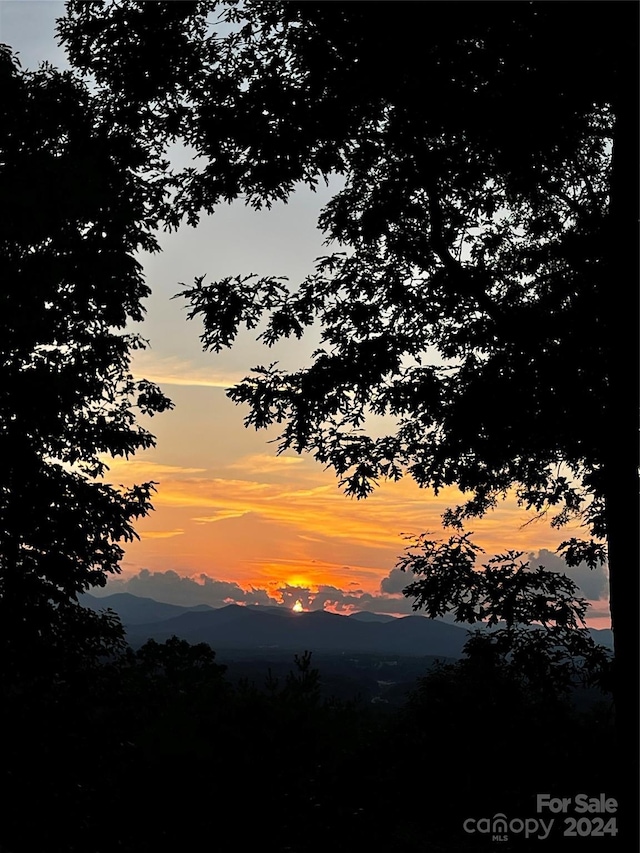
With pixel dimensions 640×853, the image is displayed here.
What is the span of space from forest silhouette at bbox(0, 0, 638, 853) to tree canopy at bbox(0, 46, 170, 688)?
0.31 feet

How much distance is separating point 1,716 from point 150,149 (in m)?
10.2

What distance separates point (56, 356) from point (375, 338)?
27.9ft

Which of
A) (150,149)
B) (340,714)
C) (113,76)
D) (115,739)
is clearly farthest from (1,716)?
(113,76)

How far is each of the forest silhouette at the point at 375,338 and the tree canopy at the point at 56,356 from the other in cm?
10

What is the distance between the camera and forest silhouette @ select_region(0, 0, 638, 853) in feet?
30.7

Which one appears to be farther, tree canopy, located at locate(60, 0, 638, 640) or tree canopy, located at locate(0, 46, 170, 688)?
tree canopy, located at locate(0, 46, 170, 688)

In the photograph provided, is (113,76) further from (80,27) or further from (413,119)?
(413,119)

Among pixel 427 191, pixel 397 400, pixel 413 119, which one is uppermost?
pixel 413 119

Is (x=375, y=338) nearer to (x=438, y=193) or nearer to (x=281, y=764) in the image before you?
(x=438, y=193)

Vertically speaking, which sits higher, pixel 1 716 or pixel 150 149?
pixel 150 149

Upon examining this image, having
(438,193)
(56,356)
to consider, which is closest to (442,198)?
(438,193)

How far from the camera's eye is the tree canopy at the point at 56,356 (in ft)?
43.8

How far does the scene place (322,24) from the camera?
32.2 ft

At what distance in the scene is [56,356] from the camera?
52.5ft
